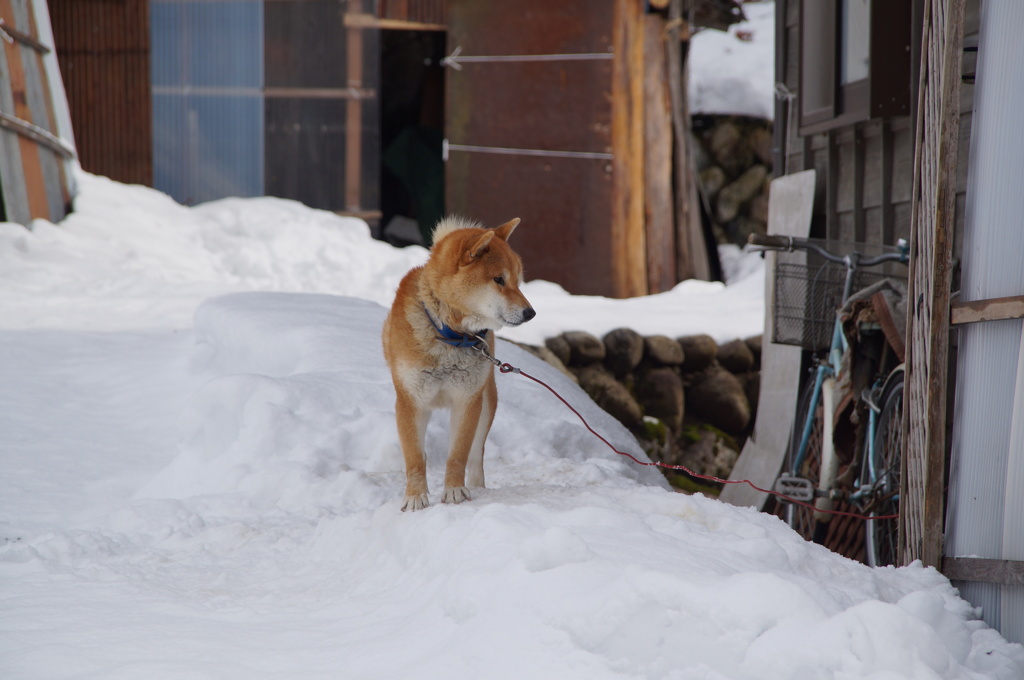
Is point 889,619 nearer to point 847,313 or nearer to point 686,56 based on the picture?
point 847,313

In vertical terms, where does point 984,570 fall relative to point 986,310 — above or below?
below

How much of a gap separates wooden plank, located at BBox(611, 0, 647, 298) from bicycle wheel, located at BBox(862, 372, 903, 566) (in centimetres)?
645

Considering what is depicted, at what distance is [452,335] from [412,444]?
1.51 ft

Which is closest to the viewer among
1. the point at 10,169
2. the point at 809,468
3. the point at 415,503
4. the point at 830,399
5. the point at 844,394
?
the point at 415,503

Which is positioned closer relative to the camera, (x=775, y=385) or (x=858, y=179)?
(x=858, y=179)

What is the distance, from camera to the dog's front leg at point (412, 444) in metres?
3.51

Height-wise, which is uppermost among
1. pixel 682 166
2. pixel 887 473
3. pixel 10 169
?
pixel 682 166

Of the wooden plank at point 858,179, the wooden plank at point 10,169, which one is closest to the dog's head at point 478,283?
the wooden plank at point 858,179

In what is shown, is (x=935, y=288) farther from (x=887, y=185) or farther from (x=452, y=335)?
(x=887, y=185)

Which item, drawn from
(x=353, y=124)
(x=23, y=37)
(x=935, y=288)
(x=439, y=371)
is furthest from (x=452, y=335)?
(x=353, y=124)

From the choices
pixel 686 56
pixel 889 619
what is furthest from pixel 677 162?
pixel 889 619

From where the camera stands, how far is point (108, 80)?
1130 centimetres

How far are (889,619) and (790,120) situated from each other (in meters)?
5.28

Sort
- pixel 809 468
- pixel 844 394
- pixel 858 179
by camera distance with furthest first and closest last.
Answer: pixel 858 179 → pixel 809 468 → pixel 844 394
